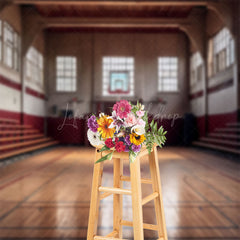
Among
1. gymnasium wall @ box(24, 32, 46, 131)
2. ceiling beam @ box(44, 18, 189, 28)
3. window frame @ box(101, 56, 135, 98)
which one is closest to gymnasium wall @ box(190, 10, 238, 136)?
ceiling beam @ box(44, 18, 189, 28)

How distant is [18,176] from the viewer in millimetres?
4215

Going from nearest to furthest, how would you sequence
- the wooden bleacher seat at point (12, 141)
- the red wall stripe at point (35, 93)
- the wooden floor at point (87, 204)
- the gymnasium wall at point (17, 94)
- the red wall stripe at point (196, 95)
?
1. the wooden floor at point (87, 204)
2. the wooden bleacher seat at point (12, 141)
3. the gymnasium wall at point (17, 94)
4. the red wall stripe at point (35, 93)
5. the red wall stripe at point (196, 95)

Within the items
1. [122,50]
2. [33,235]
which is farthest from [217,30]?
[33,235]

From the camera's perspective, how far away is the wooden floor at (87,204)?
2.06 m

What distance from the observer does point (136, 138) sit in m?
1.18

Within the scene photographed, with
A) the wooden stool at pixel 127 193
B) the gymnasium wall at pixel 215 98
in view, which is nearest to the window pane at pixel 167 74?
the gymnasium wall at pixel 215 98

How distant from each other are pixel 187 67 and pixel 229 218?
9.25 meters

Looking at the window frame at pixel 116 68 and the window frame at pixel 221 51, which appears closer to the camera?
the window frame at pixel 221 51

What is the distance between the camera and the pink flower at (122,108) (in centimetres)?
117

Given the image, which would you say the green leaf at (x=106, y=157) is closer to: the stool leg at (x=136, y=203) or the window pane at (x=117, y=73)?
the stool leg at (x=136, y=203)

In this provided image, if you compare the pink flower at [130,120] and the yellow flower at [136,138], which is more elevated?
the pink flower at [130,120]

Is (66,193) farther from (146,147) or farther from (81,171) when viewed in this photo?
(146,147)

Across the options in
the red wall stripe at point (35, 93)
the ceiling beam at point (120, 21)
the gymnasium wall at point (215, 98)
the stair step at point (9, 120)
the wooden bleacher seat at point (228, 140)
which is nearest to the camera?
the wooden bleacher seat at point (228, 140)

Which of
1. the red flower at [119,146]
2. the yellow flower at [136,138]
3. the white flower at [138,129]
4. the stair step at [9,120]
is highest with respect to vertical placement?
the stair step at [9,120]
